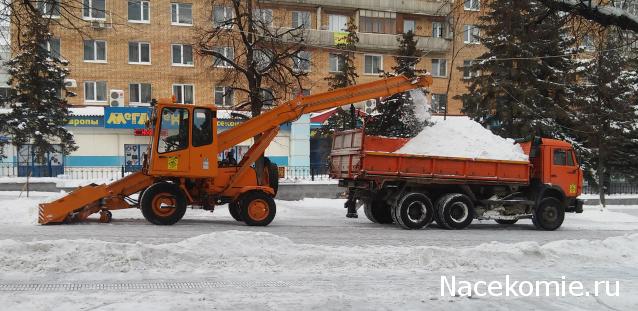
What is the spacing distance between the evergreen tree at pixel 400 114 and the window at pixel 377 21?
12.9 metres

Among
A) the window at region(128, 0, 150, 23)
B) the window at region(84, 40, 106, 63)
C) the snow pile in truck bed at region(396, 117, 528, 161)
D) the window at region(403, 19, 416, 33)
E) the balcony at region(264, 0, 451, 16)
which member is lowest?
the snow pile in truck bed at region(396, 117, 528, 161)

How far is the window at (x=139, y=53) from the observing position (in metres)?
38.5

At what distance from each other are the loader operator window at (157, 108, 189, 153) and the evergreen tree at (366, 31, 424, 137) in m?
4.94

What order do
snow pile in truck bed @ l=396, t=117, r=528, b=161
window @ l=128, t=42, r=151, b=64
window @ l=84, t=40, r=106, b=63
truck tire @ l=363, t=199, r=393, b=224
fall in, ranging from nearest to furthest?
snow pile in truck bed @ l=396, t=117, r=528, b=161 < truck tire @ l=363, t=199, r=393, b=224 < window @ l=84, t=40, r=106, b=63 < window @ l=128, t=42, r=151, b=64

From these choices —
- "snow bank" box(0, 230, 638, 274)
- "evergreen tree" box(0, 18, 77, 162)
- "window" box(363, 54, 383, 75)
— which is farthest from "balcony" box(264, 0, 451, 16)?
"snow bank" box(0, 230, 638, 274)

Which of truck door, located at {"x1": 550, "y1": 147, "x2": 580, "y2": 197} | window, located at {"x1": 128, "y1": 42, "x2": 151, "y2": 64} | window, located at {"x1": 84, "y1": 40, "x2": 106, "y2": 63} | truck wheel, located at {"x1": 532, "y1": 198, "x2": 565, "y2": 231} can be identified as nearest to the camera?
truck wheel, located at {"x1": 532, "y1": 198, "x2": 565, "y2": 231}

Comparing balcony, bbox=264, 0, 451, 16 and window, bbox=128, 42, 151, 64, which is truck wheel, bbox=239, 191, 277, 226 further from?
balcony, bbox=264, 0, 451, 16

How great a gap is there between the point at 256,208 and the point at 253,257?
6150 mm

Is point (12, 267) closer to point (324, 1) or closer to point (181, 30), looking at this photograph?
point (181, 30)

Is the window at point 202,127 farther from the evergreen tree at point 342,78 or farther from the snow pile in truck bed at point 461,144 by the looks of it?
the evergreen tree at point 342,78

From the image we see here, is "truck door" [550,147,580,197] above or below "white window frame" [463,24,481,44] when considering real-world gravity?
below

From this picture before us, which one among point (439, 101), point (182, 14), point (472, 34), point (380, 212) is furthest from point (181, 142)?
point (439, 101)

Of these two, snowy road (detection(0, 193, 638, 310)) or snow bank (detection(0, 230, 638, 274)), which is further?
snow bank (detection(0, 230, 638, 274))

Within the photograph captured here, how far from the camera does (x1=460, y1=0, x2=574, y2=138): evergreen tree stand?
25.4 metres
